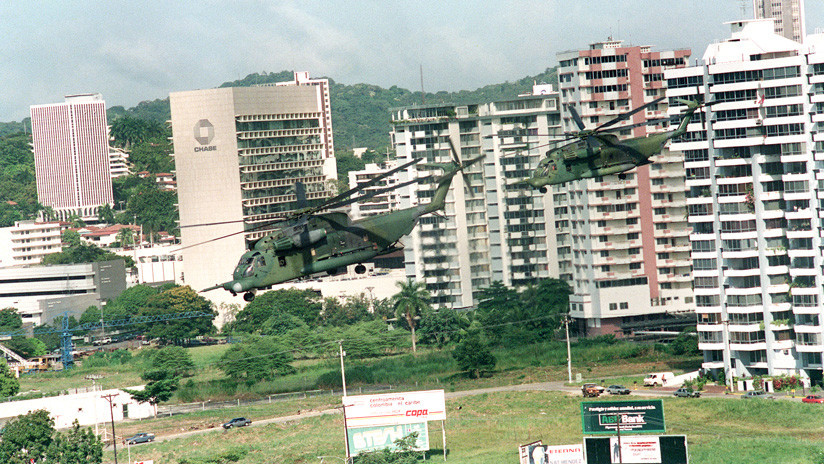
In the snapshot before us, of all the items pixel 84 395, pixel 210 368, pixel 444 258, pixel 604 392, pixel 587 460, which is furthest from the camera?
pixel 444 258

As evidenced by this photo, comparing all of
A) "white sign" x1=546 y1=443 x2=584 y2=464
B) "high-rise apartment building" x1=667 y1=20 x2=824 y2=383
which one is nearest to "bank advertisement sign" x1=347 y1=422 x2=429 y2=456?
"white sign" x1=546 y1=443 x2=584 y2=464

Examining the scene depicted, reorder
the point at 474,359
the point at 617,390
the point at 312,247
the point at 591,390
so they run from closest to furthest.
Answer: the point at 312,247 → the point at 591,390 → the point at 617,390 → the point at 474,359

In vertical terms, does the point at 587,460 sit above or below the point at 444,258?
below

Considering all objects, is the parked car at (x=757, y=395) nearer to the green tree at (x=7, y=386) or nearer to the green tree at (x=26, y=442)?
the green tree at (x=26, y=442)

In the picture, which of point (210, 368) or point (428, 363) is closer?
point (428, 363)

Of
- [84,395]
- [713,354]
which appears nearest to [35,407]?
[84,395]

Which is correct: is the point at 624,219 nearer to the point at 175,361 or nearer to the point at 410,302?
the point at 410,302

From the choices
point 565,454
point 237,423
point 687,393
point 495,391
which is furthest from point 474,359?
point 565,454

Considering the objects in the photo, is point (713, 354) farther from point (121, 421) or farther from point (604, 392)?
point (121, 421)

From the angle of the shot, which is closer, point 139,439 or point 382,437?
point 382,437
